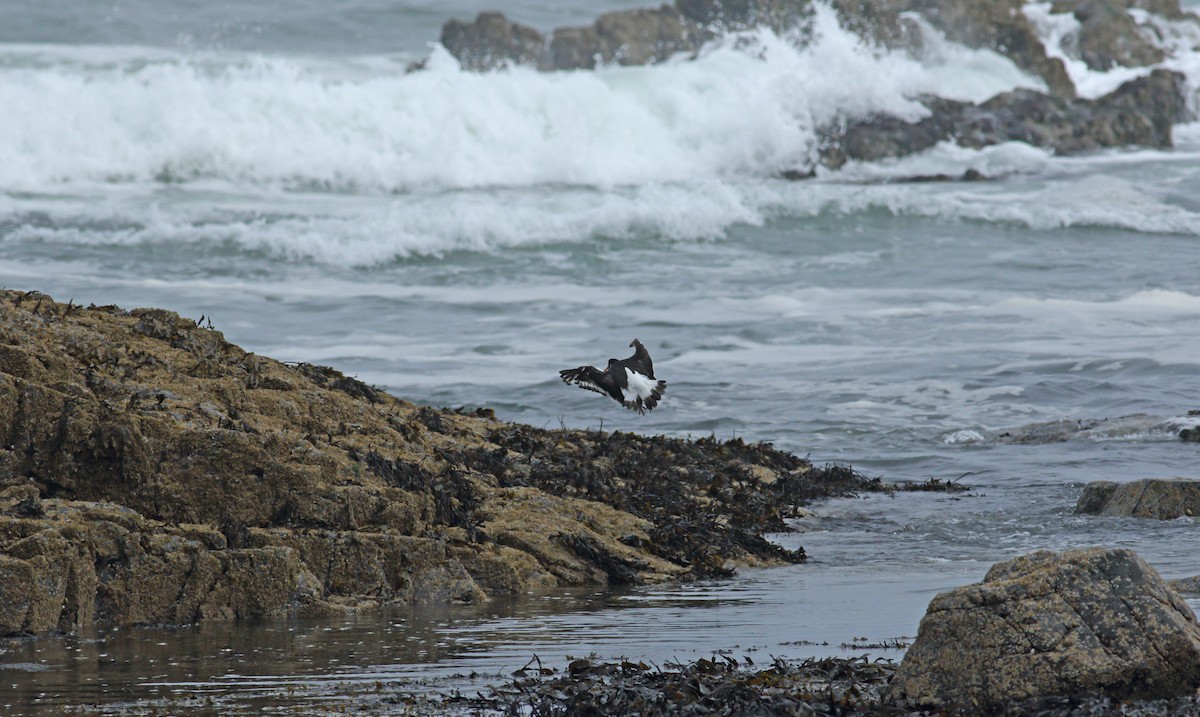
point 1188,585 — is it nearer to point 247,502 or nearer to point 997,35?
point 247,502

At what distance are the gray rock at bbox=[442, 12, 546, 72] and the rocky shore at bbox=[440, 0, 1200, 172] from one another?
3 centimetres

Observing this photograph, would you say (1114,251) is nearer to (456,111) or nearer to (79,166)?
(456,111)

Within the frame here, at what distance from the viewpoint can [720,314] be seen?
63.8ft

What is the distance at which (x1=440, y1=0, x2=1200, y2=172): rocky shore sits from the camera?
33000 millimetres

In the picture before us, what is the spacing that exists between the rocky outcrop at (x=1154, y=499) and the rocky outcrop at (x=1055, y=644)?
5.05m

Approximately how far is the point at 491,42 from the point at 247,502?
108 feet

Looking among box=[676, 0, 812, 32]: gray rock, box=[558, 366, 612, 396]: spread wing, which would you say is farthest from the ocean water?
box=[558, 366, 612, 396]: spread wing

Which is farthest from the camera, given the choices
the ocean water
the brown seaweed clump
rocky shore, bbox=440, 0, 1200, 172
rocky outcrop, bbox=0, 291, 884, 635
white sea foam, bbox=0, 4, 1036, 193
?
rocky shore, bbox=440, 0, 1200, 172

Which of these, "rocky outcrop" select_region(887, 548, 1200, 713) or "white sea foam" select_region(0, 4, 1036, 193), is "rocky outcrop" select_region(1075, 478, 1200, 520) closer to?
"rocky outcrop" select_region(887, 548, 1200, 713)

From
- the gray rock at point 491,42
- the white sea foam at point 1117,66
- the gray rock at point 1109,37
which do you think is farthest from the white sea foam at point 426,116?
the gray rock at point 1109,37

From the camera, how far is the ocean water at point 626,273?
656 centimetres

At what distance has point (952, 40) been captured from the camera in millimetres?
40406

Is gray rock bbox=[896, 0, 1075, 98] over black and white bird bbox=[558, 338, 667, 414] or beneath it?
over

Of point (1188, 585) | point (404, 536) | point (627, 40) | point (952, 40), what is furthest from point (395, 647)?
point (952, 40)
